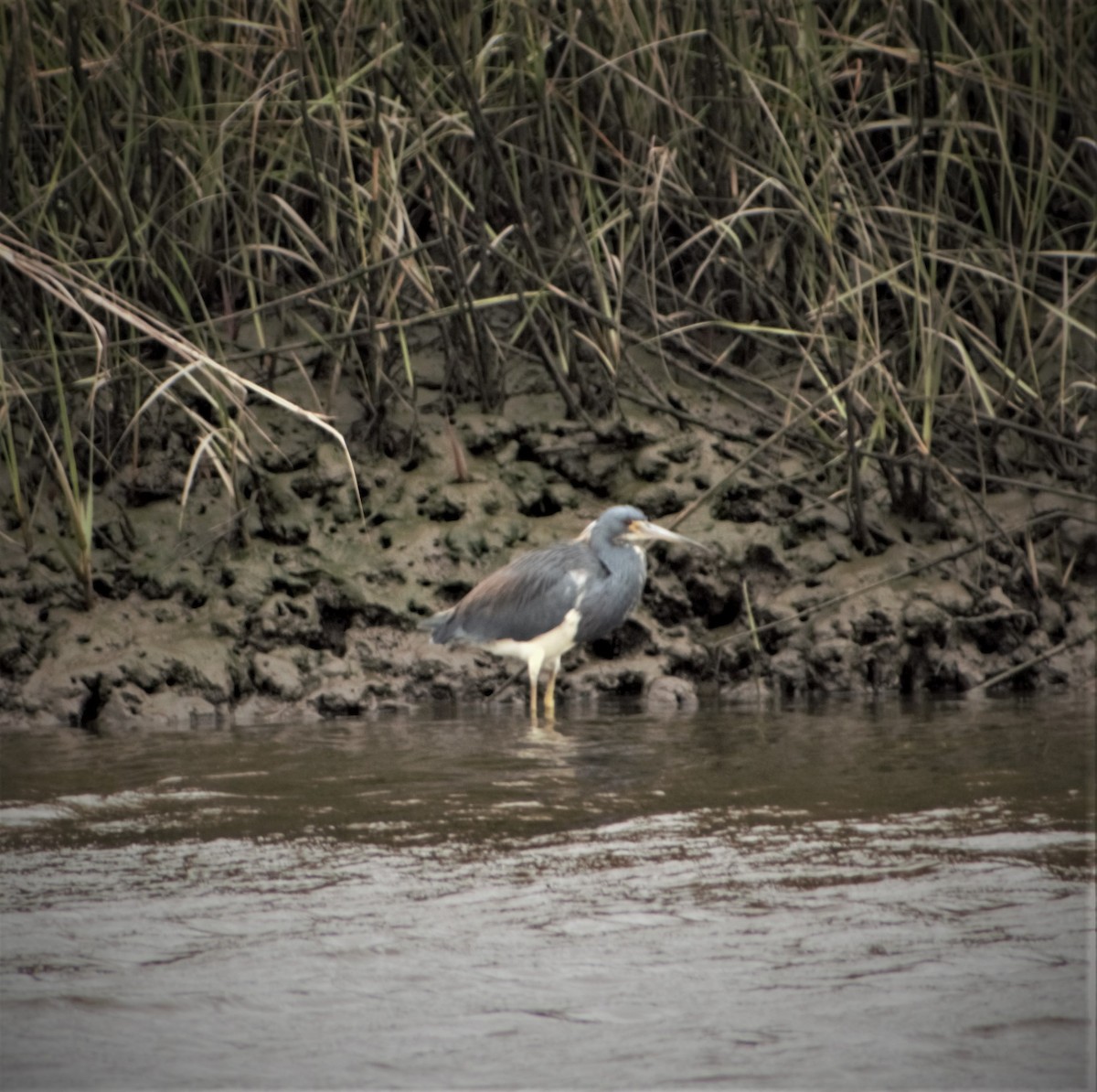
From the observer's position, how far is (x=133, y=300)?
6.76 metres

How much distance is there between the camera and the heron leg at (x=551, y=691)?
652 centimetres

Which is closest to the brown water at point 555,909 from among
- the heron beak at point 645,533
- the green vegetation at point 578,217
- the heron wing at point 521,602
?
the heron wing at point 521,602

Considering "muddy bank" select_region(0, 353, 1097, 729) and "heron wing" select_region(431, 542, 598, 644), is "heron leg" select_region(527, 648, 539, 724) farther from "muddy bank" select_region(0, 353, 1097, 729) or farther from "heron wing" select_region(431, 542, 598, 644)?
"muddy bank" select_region(0, 353, 1097, 729)

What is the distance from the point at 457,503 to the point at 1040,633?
7.49 ft

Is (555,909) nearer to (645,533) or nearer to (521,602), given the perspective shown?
(521,602)

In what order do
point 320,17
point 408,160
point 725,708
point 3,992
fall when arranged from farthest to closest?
point 408,160
point 320,17
point 725,708
point 3,992

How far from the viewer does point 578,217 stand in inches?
267

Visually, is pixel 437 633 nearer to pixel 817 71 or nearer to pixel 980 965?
pixel 817 71

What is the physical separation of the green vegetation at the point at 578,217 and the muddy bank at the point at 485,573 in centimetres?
15

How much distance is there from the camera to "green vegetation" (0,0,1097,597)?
6.68m

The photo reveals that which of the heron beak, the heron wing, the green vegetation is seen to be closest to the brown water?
the heron wing

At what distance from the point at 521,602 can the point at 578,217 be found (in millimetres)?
1468

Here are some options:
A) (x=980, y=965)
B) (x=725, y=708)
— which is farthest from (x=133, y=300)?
(x=980, y=965)

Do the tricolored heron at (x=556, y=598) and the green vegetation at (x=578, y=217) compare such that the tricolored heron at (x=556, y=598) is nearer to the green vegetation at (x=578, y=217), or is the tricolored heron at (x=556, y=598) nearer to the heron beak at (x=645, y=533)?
the heron beak at (x=645, y=533)
